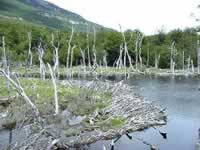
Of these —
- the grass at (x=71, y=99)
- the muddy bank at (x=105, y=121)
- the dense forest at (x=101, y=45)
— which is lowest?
the muddy bank at (x=105, y=121)

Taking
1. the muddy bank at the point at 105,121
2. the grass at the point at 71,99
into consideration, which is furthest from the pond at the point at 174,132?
the grass at the point at 71,99

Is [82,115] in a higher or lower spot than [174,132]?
higher

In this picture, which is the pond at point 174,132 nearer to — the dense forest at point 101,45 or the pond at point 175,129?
the pond at point 175,129

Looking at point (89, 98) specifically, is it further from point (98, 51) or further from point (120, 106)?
point (98, 51)

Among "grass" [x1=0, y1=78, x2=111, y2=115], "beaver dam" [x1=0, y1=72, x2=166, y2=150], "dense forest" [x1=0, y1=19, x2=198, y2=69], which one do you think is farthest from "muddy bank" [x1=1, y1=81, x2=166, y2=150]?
"dense forest" [x1=0, y1=19, x2=198, y2=69]

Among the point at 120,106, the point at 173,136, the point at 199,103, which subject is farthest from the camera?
the point at 199,103

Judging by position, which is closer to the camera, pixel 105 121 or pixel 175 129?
pixel 105 121

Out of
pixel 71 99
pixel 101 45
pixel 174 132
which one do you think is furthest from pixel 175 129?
pixel 101 45

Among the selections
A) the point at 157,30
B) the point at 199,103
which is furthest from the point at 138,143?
the point at 157,30

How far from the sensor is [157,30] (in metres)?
173

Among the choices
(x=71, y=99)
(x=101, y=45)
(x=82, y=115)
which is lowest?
(x=82, y=115)

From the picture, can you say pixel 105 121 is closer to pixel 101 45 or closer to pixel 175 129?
pixel 175 129

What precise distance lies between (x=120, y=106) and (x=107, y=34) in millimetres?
112928

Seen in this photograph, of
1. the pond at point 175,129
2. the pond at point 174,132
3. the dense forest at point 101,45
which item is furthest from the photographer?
the dense forest at point 101,45
